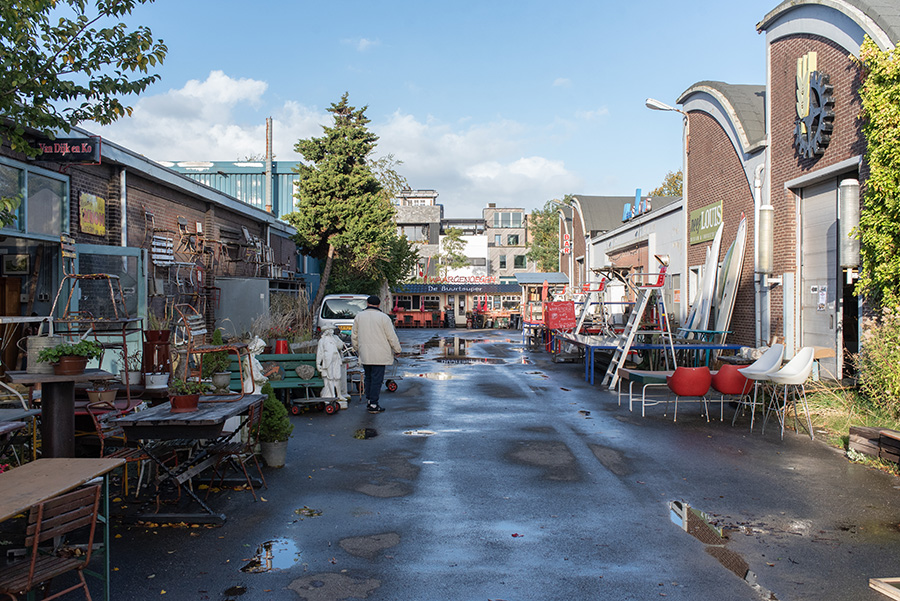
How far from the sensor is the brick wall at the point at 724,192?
49.7 feet

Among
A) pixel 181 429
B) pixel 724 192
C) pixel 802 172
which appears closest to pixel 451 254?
pixel 724 192

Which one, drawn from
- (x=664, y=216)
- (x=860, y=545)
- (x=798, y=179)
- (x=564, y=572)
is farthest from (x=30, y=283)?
(x=664, y=216)

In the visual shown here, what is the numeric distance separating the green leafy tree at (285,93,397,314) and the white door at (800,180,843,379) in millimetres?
15327

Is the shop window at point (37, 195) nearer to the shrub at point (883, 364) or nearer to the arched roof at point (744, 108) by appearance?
the shrub at point (883, 364)

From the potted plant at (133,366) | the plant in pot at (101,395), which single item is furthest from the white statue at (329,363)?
the plant in pot at (101,395)

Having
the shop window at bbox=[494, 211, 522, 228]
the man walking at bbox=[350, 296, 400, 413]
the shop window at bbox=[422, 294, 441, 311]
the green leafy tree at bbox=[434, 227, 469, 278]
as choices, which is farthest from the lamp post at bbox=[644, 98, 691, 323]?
the shop window at bbox=[494, 211, 522, 228]

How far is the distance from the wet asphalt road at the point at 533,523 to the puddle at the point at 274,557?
0.06 ft

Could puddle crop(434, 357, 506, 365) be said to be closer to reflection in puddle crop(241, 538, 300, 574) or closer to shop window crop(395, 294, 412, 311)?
reflection in puddle crop(241, 538, 300, 574)

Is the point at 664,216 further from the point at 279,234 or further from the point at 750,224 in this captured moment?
the point at 279,234

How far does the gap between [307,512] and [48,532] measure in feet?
9.00

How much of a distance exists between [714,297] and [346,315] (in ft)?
31.6

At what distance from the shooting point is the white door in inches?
456

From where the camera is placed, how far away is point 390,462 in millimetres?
7621

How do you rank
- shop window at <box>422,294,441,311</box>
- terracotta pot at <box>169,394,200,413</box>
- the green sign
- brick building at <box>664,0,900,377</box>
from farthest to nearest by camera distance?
shop window at <box>422,294,441,311</box> < the green sign < brick building at <box>664,0,900,377</box> < terracotta pot at <box>169,394,200,413</box>
